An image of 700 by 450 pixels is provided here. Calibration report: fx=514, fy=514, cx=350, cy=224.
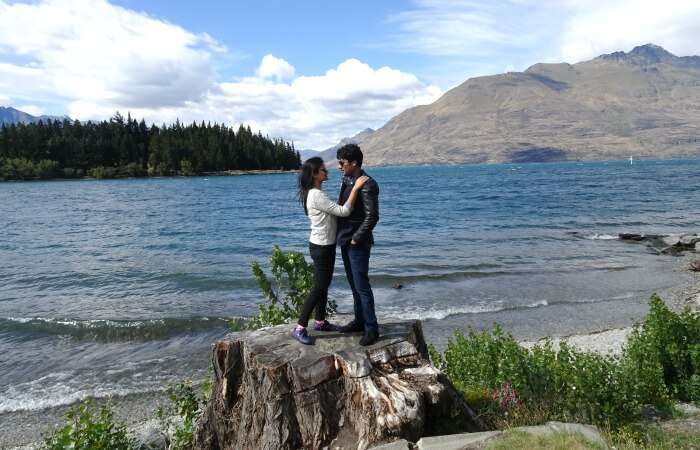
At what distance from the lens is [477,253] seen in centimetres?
3197

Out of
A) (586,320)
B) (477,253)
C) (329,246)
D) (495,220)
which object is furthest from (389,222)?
(329,246)

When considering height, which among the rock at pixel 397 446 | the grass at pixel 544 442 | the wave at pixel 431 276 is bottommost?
the wave at pixel 431 276

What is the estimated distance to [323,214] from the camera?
7.94 m

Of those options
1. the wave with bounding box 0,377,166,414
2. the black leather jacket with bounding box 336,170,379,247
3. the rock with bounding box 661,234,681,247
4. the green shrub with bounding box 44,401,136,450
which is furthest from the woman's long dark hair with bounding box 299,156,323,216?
the rock with bounding box 661,234,681,247

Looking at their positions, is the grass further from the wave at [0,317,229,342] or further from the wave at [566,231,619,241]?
the wave at [566,231,619,241]

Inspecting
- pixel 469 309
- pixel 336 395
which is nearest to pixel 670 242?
pixel 469 309

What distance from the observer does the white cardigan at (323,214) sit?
7.70 metres

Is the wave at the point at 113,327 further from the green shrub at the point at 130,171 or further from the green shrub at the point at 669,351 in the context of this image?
the green shrub at the point at 130,171

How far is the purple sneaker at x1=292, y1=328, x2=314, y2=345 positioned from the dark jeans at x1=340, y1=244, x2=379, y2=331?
0.89m

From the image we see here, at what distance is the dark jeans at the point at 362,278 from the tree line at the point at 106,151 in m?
179

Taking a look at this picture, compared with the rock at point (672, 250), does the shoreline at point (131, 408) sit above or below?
below

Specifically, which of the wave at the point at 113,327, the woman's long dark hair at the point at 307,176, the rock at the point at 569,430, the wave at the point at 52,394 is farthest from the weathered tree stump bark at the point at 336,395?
the wave at the point at 113,327

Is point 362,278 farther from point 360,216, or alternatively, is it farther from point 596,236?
point 596,236

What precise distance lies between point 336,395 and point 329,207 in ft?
8.84
